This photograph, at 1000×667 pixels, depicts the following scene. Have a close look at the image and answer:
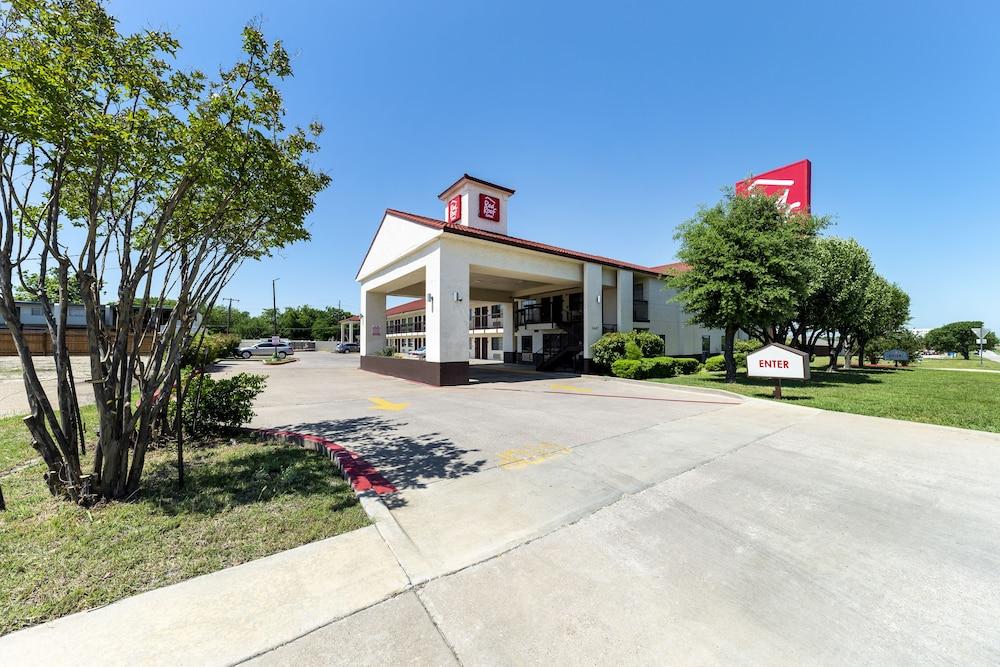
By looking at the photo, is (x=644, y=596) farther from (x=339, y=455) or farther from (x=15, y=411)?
(x=15, y=411)

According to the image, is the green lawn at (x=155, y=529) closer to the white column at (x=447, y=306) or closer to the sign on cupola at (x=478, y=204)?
the white column at (x=447, y=306)

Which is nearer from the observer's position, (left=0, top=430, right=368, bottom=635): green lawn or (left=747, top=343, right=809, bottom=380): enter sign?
(left=0, top=430, right=368, bottom=635): green lawn

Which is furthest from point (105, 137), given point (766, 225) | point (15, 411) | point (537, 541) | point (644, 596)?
point (766, 225)

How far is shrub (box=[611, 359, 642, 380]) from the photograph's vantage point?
16.5 m

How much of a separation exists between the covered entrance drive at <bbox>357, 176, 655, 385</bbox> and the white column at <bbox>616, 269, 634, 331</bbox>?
0.05 m

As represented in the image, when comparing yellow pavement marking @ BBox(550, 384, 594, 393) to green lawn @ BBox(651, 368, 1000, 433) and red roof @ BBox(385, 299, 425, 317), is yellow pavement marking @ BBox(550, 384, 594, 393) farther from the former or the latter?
red roof @ BBox(385, 299, 425, 317)

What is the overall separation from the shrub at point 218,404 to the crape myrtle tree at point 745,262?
1510cm

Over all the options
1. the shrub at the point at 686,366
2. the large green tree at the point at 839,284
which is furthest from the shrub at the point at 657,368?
the large green tree at the point at 839,284

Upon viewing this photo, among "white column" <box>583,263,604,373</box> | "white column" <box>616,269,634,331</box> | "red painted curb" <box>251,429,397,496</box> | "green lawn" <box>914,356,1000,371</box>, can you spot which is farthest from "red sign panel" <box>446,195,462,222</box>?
"green lawn" <box>914,356,1000,371</box>

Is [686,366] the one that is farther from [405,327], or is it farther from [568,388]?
[405,327]

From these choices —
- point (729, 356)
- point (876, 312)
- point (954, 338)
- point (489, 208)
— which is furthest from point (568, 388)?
point (954, 338)

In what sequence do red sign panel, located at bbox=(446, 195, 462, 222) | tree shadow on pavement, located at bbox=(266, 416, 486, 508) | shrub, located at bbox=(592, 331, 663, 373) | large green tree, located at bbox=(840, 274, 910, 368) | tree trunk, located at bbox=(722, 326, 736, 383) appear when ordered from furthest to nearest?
red sign panel, located at bbox=(446, 195, 462, 222) < large green tree, located at bbox=(840, 274, 910, 368) < shrub, located at bbox=(592, 331, 663, 373) < tree trunk, located at bbox=(722, 326, 736, 383) < tree shadow on pavement, located at bbox=(266, 416, 486, 508)

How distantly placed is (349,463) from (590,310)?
15.9 meters

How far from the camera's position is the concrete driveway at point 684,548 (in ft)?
7.48
